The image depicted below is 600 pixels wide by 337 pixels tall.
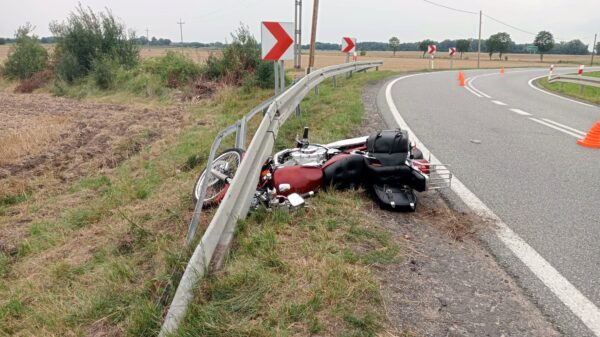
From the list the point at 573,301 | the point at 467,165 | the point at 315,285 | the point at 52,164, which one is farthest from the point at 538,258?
the point at 52,164

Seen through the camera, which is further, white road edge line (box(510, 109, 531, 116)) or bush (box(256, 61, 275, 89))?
bush (box(256, 61, 275, 89))

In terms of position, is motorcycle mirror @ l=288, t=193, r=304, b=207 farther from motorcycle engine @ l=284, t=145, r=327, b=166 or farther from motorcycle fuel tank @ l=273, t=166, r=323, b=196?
motorcycle engine @ l=284, t=145, r=327, b=166

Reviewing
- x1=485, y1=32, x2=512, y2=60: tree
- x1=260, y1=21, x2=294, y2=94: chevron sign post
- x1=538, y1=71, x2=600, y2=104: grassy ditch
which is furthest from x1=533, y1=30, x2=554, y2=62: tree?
x1=260, y1=21, x2=294, y2=94: chevron sign post

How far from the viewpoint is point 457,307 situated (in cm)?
259

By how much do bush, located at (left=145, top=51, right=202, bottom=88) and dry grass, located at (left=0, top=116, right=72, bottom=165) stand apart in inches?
205

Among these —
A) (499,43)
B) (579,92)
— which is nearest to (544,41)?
(499,43)

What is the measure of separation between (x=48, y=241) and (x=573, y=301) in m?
4.84

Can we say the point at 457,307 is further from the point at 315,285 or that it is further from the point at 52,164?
the point at 52,164

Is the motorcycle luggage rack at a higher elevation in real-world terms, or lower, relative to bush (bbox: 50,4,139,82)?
lower

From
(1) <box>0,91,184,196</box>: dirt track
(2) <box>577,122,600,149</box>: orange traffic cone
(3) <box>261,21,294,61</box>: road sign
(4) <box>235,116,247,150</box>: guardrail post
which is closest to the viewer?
(4) <box>235,116,247,150</box>: guardrail post

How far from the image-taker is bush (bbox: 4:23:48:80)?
22.9m

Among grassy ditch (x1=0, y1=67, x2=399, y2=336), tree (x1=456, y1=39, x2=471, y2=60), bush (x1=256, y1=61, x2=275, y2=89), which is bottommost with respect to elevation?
grassy ditch (x1=0, y1=67, x2=399, y2=336)

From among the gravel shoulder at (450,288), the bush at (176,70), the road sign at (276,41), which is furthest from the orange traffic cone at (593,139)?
the bush at (176,70)

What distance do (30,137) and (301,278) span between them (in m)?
9.14
